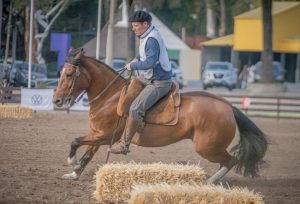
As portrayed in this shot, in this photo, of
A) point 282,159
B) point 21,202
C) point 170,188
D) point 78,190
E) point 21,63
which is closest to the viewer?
point 170,188

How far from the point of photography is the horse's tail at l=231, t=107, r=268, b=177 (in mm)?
11656

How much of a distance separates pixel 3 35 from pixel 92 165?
68.3ft

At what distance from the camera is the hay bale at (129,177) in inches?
378

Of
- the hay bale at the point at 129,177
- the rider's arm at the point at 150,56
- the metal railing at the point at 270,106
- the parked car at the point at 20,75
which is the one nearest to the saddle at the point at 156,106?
the rider's arm at the point at 150,56

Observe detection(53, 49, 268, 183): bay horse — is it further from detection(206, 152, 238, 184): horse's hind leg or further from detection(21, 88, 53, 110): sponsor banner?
detection(21, 88, 53, 110): sponsor banner

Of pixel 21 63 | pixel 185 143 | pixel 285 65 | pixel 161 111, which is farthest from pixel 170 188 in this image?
pixel 285 65

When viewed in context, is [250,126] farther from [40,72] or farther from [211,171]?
[40,72]

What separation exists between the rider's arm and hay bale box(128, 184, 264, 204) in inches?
116

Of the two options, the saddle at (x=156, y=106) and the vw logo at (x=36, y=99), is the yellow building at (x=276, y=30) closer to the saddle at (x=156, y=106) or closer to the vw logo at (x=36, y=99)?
the vw logo at (x=36, y=99)

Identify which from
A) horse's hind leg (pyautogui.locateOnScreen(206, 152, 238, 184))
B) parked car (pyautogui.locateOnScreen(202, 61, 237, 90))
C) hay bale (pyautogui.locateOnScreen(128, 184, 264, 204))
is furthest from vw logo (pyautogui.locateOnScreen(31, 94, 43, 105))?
parked car (pyautogui.locateOnScreen(202, 61, 237, 90))

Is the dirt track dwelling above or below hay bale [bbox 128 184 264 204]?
below

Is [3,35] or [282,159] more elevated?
[3,35]

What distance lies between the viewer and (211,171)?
1323 cm

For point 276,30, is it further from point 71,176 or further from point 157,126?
point 71,176
